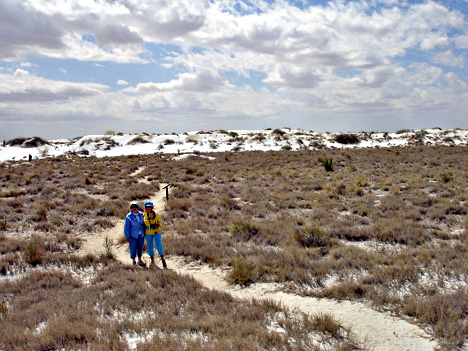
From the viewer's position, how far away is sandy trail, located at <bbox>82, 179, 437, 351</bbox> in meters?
4.74

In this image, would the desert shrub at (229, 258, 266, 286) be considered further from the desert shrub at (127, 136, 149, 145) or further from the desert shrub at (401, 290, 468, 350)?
the desert shrub at (127, 136, 149, 145)

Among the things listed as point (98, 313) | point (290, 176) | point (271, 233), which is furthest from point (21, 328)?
point (290, 176)

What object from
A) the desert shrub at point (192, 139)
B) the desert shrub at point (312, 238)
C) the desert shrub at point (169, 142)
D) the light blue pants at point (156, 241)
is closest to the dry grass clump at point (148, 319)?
the light blue pants at point (156, 241)

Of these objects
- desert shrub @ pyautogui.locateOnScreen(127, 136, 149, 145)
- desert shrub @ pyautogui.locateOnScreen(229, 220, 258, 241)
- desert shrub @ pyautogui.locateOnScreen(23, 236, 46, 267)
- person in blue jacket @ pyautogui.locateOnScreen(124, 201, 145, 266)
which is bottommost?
desert shrub @ pyautogui.locateOnScreen(23, 236, 46, 267)

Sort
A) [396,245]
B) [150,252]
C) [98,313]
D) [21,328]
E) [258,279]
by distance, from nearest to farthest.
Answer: [21,328], [98,313], [258,279], [150,252], [396,245]

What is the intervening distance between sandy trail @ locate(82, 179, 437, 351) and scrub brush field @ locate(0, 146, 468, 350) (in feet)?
0.65

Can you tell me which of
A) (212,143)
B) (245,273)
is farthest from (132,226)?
(212,143)

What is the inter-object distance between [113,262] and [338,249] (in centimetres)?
582

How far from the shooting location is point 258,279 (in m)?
7.14

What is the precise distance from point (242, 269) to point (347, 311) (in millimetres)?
2404

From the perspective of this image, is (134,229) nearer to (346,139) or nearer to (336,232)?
(336,232)

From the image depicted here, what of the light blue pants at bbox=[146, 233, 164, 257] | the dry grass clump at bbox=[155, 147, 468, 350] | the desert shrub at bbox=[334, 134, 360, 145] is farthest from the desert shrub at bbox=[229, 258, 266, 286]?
the desert shrub at bbox=[334, 134, 360, 145]

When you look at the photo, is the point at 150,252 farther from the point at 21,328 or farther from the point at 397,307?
the point at 397,307

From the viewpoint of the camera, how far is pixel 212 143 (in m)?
54.0
